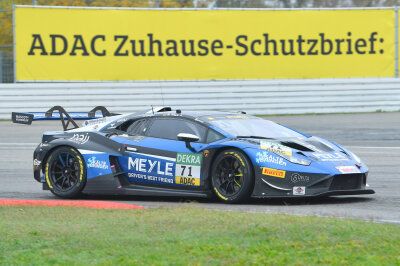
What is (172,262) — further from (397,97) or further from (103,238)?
(397,97)

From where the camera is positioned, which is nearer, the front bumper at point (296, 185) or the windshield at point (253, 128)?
the front bumper at point (296, 185)

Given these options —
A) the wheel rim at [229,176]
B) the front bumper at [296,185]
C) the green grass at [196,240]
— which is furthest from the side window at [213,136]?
the green grass at [196,240]

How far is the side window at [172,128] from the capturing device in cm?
920

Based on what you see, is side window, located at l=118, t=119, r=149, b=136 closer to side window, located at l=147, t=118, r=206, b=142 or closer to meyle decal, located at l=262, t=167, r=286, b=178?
side window, located at l=147, t=118, r=206, b=142

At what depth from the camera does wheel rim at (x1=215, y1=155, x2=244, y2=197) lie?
862cm

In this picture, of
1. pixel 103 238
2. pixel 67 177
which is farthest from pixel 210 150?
pixel 103 238

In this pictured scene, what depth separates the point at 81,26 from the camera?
21.3m

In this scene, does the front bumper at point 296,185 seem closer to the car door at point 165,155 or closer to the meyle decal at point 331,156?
the meyle decal at point 331,156

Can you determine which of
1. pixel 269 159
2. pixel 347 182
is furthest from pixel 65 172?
pixel 347 182

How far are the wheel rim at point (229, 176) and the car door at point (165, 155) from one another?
25 cm

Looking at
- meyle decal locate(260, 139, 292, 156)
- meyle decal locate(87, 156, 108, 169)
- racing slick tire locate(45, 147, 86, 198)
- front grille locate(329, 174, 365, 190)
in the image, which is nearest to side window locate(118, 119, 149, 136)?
meyle decal locate(87, 156, 108, 169)

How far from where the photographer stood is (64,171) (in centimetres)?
978

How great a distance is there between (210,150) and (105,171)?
4.80ft

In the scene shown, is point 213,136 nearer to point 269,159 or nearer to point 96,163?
point 269,159
